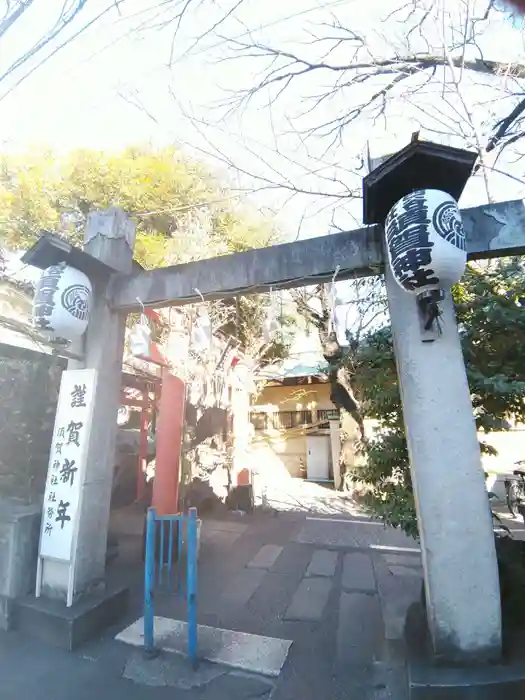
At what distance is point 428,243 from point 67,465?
15.1 feet

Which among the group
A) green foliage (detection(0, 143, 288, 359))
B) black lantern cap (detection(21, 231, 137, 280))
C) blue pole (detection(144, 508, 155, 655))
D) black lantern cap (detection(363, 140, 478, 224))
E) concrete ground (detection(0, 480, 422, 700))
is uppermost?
green foliage (detection(0, 143, 288, 359))

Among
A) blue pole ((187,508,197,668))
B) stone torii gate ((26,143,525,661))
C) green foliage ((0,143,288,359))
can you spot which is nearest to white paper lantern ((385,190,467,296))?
stone torii gate ((26,143,525,661))

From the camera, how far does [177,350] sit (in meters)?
9.02

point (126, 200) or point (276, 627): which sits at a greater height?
point (126, 200)

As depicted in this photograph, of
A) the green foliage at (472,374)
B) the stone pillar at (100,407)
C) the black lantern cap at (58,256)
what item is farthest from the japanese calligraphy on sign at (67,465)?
the green foliage at (472,374)

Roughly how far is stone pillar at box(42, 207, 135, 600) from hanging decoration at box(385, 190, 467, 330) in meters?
3.71

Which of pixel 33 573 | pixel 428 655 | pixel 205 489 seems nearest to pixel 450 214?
pixel 428 655

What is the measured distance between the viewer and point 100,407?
4.81 meters

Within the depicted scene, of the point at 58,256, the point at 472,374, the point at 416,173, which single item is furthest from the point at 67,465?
the point at 416,173

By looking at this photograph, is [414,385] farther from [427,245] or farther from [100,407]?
[100,407]

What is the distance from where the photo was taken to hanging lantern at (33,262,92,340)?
4.36 m

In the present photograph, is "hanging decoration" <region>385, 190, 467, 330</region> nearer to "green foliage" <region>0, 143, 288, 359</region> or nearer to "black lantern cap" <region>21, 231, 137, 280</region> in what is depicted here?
"black lantern cap" <region>21, 231, 137, 280</region>

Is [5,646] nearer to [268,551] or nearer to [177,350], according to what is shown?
[268,551]

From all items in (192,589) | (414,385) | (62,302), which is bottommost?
(192,589)
